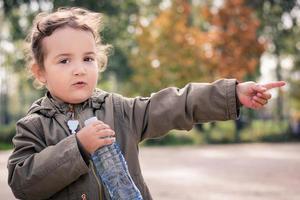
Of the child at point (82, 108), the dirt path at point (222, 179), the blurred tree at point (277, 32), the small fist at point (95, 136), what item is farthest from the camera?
the blurred tree at point (277, 32)

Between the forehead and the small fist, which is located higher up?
the forehead

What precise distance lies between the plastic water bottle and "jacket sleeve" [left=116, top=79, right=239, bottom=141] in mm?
312

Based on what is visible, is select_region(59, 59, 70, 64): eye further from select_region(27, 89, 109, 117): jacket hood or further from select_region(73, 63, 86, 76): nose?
select_region(27, 89, 109, 117): jacket hood

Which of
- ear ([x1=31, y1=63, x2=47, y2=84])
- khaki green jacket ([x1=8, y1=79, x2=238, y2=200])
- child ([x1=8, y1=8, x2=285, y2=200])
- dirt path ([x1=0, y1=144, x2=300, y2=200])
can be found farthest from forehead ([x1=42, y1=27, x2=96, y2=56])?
dirt path ([x1=0, y1=144, x2=300, y2=200])

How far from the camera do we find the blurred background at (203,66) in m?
8.22

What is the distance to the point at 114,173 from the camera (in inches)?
86.0

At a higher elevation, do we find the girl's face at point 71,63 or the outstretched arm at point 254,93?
the girl's face at point 71,63

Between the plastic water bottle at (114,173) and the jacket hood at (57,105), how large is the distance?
30 centimetres

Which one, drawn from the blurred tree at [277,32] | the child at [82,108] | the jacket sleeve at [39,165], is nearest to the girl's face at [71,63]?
the child at [82,108]

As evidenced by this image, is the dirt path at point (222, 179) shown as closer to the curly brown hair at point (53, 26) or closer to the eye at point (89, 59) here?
the curly brown hair at point (53, 26)

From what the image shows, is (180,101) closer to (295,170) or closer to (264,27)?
(295,170)

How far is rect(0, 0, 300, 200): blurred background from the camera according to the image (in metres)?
8.22

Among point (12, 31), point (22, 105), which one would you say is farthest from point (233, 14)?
point (22, 105)

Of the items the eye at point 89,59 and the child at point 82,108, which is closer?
the child at point 82,108
